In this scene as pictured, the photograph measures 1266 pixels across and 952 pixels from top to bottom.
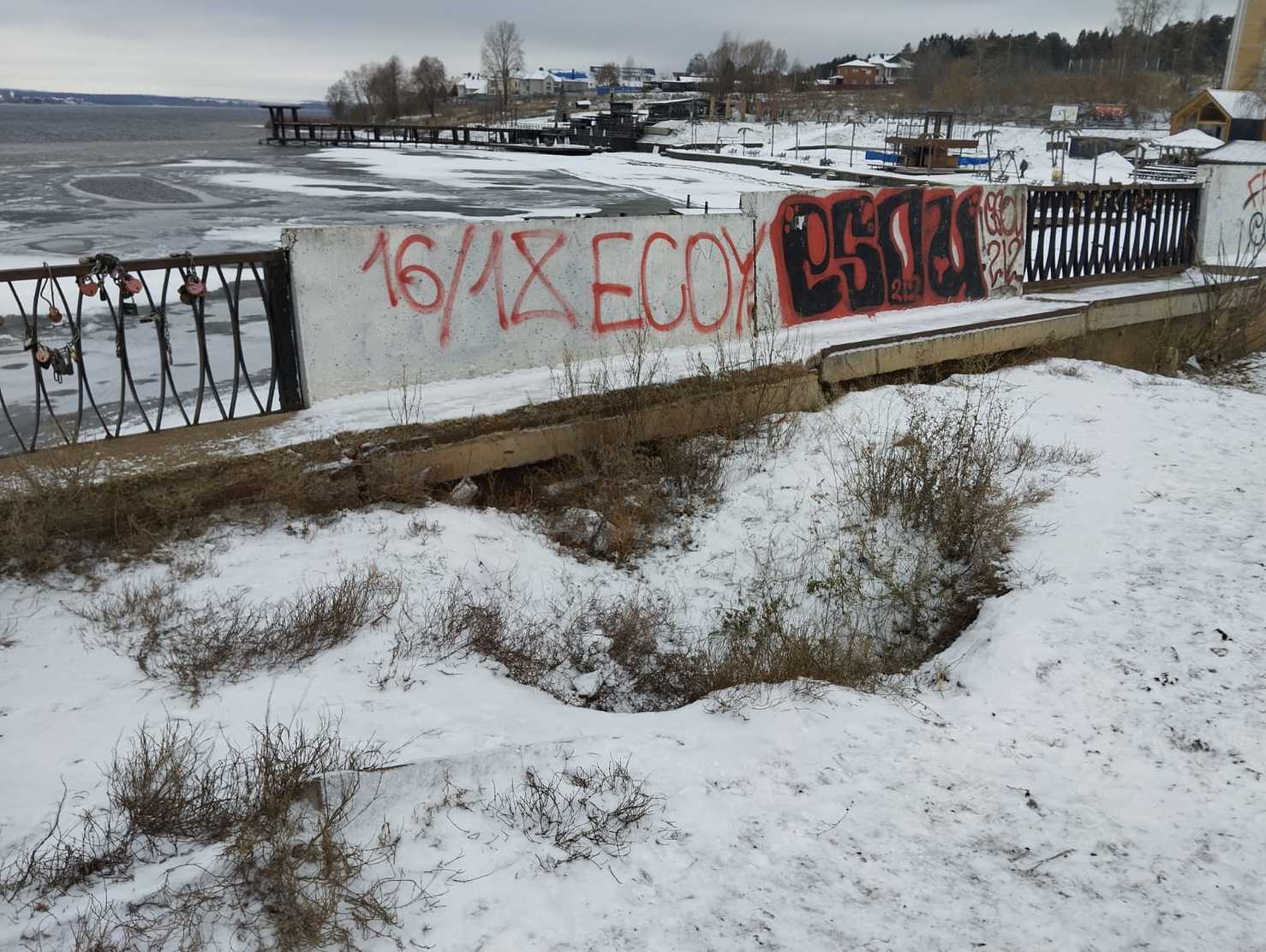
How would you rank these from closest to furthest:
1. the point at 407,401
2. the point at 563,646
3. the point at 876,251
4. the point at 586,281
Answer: the point at 563,646 < the point at 407,401 < the point at 586,281 < the point at 876,251

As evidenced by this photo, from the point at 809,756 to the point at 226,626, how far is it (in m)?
2.85

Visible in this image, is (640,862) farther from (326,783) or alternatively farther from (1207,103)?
(1207,103)

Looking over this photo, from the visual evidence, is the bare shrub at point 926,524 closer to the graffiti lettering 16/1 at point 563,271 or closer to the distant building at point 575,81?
the graffiti lettering 16/1 at point 563,271

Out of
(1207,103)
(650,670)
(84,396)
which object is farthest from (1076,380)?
(1207,103)

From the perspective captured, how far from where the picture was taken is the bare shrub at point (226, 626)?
436 centimetres

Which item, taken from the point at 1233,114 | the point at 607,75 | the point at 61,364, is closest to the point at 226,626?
the point at 61,364

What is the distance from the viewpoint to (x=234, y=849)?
307 cm

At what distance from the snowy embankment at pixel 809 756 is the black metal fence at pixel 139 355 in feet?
4.93

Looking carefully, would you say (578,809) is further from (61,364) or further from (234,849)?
(61,364)

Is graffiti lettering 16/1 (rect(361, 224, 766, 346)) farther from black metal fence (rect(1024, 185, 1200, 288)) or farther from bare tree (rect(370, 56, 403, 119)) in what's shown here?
bare tree (rect(370, 56, 403, 119))

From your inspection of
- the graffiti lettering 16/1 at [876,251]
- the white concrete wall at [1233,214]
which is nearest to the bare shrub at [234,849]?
the graffiti lettering 16/1 at [876,251]

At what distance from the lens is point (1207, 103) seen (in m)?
52.4

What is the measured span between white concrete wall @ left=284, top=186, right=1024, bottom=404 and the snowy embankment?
1.62 m

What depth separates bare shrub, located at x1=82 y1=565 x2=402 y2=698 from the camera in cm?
436
